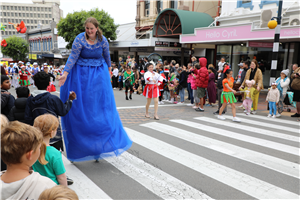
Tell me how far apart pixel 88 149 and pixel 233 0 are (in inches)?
665

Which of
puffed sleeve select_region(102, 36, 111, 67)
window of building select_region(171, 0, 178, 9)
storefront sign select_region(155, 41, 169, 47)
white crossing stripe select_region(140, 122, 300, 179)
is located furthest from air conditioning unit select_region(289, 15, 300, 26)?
puffed sleeve select_region(102, 36, 111, 67)

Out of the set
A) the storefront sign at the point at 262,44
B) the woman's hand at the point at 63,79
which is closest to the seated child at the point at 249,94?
the storefront sign at the point at 262,44

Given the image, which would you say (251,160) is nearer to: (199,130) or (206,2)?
(199,130)

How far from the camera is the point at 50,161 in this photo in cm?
230

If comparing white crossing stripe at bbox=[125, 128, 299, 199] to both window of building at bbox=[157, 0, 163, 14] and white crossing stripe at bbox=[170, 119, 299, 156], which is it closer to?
white crossing stripe at bbox=[170, 119, 299, 156]

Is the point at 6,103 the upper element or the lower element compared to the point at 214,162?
upper

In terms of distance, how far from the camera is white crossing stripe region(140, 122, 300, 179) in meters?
4.54

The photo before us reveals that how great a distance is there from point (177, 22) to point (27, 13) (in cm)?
11329

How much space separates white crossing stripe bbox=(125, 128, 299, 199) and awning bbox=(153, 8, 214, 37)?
560 inches

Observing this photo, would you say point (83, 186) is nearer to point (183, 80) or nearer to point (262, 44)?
point (183, 80)

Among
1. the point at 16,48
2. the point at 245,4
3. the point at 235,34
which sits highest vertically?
the point at 245,4

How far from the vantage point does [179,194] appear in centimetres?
346

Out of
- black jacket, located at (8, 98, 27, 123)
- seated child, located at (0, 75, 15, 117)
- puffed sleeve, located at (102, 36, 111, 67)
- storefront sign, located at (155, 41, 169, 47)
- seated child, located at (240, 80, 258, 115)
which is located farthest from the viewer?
storefront sign, located at (155, 41, 169, 47)

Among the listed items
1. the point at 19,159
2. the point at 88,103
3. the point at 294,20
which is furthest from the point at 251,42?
the point at 19,159
